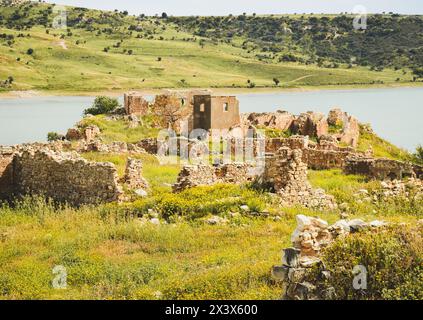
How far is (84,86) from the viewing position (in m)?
106

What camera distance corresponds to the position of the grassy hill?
111375 mm

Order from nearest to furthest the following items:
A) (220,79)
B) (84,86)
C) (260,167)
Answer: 1. (260,167)
2. (84,86)
3. (220,79)

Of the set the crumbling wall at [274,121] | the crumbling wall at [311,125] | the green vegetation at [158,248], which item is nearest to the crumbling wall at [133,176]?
the green vegetation at [158,248]

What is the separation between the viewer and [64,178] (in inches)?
695

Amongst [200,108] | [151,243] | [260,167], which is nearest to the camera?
[151,243]

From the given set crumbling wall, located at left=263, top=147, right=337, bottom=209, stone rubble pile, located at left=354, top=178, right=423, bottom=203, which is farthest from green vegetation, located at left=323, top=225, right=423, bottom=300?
stone rubble pile, located at left=354, top=178, right=423, bottom=203

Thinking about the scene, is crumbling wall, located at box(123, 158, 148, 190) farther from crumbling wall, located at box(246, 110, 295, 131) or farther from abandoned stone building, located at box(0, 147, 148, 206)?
crumbling wall, located at box(246, 110, 295, 131)

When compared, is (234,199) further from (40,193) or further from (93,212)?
(40,193)

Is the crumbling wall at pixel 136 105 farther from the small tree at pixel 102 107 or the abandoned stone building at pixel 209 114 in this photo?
the small tree at pixel 102 107

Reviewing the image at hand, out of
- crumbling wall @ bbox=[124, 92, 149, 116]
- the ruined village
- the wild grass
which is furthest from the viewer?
crumbling wall @ bbox=[124, 92, 149, 116]

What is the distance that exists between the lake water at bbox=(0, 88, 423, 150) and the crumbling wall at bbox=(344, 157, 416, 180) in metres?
34.8

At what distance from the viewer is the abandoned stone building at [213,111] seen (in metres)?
36.4
